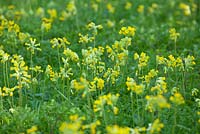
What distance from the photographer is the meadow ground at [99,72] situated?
3.80m

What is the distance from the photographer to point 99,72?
4.65m

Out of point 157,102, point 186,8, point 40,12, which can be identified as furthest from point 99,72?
point 186,8

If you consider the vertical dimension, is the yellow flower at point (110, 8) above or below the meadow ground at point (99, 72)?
above

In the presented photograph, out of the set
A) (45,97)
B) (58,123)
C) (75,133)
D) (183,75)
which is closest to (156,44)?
(183,75)

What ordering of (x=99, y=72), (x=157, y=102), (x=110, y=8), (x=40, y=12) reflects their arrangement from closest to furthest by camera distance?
(x=157, y=102)
(x=99, y=72)
(x=40, y=12)
(x=110, y=8)

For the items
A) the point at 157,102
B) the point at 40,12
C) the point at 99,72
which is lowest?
the point at 157,102

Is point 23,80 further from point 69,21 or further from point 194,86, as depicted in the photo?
point 69,21

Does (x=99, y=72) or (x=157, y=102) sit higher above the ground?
(x=99, y=72)

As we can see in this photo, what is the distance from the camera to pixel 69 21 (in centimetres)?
650

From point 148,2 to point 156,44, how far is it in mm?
1951

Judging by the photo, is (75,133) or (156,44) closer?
(75,133)

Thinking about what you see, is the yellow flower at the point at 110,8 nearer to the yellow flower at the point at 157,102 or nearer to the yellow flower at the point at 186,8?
the yellow flower at the point at 186,8

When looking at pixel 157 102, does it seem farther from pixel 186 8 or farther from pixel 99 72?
pixel 186 8

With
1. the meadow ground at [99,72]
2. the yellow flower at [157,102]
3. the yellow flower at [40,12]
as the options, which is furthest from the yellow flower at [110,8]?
the yellow flower at [157,102]
